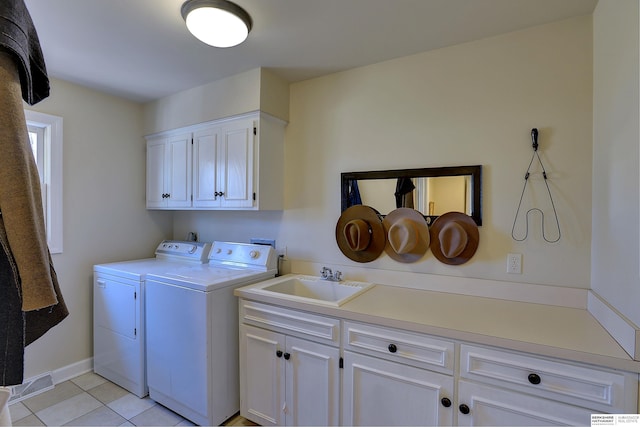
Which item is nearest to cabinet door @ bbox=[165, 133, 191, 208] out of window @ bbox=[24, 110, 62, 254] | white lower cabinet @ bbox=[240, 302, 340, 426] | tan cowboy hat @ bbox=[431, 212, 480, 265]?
window @ bbox=[24, 110, 62, 254]

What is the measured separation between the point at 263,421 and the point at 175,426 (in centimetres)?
59

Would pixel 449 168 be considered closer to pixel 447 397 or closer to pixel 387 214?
pixel 387 214

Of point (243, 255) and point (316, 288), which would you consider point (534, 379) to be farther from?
point (243, 255)

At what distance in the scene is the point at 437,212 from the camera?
1947 mm

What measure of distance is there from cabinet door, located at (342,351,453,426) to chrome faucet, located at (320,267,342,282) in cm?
65

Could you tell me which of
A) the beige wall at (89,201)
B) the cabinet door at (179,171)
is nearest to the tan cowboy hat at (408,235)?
the cabinet door at (179,171)

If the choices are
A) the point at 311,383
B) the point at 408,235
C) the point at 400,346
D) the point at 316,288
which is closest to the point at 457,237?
the point at 408,235

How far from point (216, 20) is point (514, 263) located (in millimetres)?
2054

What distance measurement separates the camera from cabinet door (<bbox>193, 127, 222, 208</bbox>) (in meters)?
2.49

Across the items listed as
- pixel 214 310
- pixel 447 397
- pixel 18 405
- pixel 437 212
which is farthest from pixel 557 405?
pixel 18 405

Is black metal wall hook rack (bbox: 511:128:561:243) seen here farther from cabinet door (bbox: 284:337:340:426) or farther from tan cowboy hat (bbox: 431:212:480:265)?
cabinet door (bbox: 284:337:340:426)

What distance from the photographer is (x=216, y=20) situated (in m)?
1.55

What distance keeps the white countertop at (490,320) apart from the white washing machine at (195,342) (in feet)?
0.69

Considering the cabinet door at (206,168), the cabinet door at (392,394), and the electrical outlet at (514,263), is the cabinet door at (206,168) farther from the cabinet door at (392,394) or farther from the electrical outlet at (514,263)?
the electrical outlet at (514,263)
